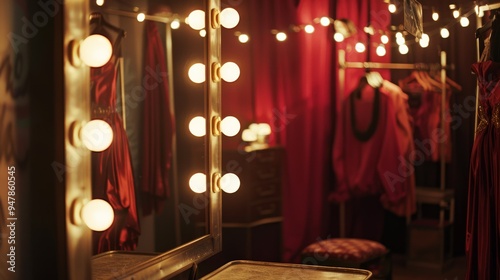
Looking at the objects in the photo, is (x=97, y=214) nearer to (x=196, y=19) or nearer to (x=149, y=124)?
(x=149, y=124)

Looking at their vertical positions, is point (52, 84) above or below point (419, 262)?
above

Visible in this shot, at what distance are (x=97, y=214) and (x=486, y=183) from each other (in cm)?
171

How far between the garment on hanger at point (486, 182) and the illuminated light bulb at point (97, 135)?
1.61 m

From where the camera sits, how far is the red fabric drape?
4.50 m

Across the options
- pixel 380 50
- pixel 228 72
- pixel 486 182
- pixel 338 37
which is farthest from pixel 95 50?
pixel 380 50

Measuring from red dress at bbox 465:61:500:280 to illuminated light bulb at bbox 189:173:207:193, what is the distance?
1154 mm

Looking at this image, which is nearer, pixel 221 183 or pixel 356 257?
pixel 221 183

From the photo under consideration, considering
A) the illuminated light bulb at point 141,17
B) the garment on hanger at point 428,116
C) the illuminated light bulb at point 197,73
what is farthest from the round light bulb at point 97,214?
the garment on hanger at point 428,116

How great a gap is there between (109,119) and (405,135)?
321 cm

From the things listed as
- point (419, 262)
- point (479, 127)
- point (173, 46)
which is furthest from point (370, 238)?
point (173, 46)

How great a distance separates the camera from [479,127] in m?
2.67

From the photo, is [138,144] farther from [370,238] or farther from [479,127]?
[370,238]

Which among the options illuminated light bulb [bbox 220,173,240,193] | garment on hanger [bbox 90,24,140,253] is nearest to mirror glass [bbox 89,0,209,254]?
garment on hanger [bbox 90,24,140,253]

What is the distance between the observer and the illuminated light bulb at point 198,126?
2.25 metres
